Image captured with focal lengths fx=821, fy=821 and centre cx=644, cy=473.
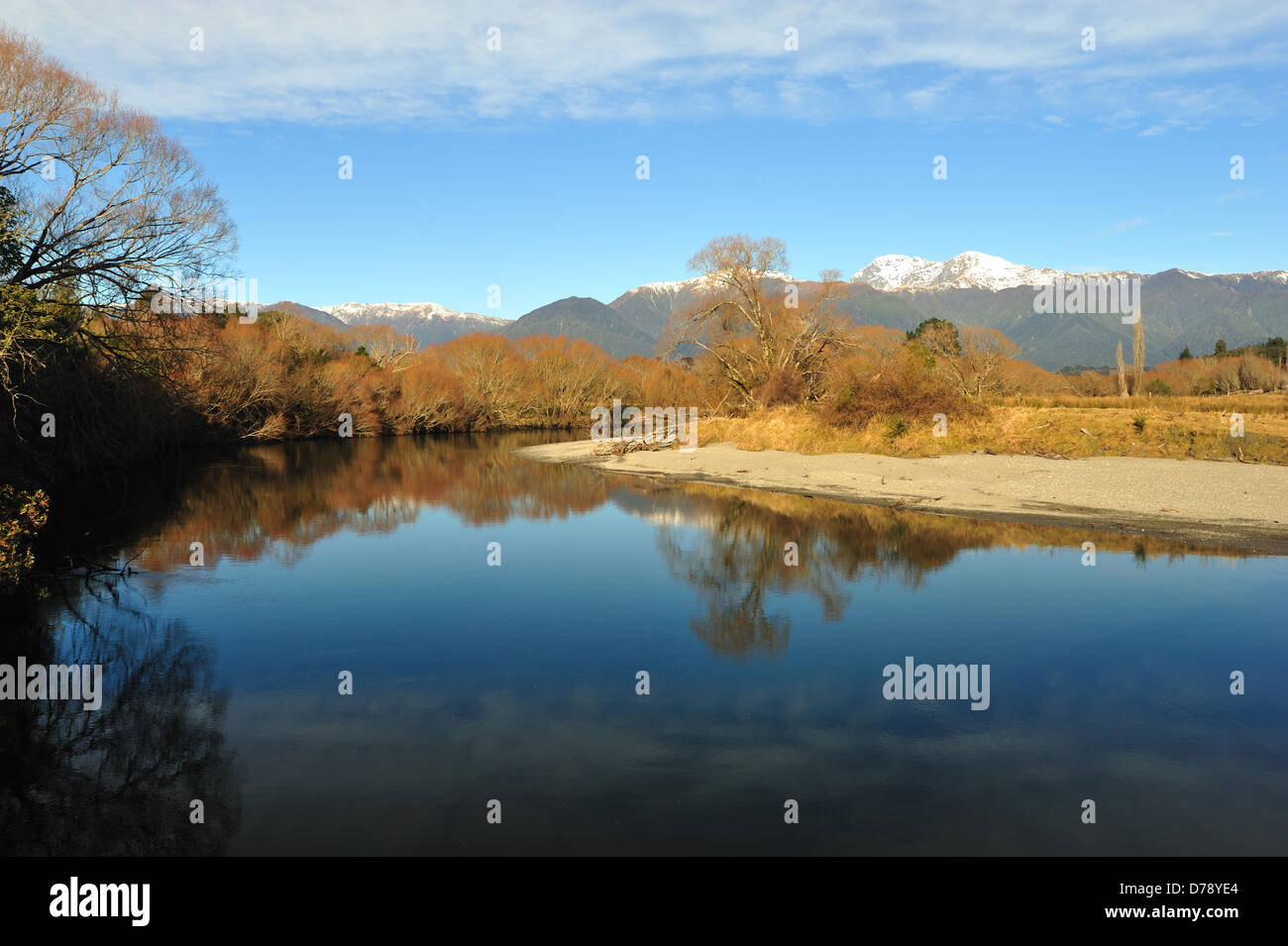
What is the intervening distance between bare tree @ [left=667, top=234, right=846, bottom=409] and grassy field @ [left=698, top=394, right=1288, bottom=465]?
6.60 metres

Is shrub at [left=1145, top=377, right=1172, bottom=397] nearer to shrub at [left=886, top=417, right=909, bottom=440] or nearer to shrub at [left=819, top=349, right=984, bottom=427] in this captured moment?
shrub at [left=819, top=349, right=984, bottom=427]

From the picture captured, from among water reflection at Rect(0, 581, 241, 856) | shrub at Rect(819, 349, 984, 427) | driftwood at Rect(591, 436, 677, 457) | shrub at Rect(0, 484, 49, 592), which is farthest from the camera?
driftwood at Rect(591, 436, 677, 457)

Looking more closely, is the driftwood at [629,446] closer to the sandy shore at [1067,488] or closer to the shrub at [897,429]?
the sandy shore at [1067,488]

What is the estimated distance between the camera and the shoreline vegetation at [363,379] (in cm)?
2081

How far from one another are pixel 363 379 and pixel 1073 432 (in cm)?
5811

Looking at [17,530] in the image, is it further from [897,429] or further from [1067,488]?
[897,429]

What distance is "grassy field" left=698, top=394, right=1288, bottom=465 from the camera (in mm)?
28766

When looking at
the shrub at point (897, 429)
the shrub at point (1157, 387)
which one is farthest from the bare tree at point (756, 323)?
the shrub at point (1157, 387)

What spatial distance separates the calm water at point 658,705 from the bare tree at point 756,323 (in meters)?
30.9

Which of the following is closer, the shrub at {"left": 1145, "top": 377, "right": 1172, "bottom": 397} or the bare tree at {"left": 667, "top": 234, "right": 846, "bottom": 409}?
the bare tree at {"left": 667, "top": 234, "right": 846, "bottom": 409}

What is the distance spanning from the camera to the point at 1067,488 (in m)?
24.2

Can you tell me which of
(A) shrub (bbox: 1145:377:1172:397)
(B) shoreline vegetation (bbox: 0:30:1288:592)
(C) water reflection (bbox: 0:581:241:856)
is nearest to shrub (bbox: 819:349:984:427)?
(B) shoreline vegetation (bbox: 0:30:1288:592)
